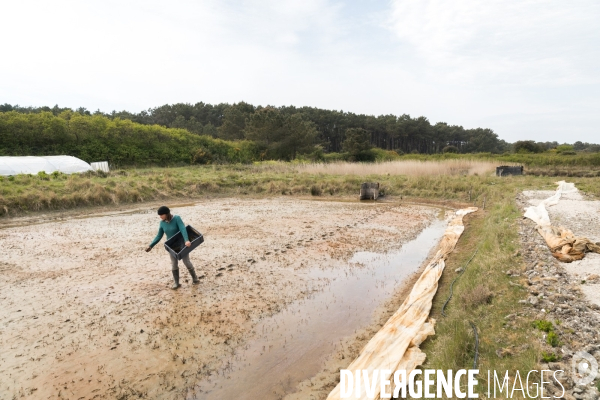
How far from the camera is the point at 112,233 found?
1220 centimetres

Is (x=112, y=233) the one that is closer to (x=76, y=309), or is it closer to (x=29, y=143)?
(x=76, y=309)

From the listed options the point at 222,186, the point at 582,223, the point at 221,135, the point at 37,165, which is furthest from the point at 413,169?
the point at 221,135

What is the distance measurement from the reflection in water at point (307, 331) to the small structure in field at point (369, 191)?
11992mm

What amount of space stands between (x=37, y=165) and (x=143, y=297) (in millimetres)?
20941

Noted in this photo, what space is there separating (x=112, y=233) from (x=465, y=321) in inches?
445

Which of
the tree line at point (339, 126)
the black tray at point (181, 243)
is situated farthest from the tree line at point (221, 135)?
the black tray at point (181, 243)

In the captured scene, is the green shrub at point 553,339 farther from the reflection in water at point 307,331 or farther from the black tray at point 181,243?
the black tray at point 181,243

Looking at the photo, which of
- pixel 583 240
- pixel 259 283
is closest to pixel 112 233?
pixel 259 283

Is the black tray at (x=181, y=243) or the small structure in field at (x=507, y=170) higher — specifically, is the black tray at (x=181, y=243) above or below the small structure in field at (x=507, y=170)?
below

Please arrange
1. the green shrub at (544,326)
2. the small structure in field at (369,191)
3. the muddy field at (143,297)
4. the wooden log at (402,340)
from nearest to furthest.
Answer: the green shrub at (544,326), the wooden log at (402,340), the muddy field at (143,297), the small structure in field at (369,191)

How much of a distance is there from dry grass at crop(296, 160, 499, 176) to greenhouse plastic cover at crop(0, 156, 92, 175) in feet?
51.3

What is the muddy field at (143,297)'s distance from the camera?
4.51 m

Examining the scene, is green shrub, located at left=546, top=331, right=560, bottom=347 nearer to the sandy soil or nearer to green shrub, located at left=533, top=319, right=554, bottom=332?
green shrub, located at left=533, top=319, right=554, bottom=332

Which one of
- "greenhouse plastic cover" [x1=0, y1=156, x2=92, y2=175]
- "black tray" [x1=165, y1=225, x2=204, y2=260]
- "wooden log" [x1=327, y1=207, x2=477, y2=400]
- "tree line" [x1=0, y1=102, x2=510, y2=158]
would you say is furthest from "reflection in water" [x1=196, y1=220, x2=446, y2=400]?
"tree line" [x1=0, y1=102, x2=510, y2=158]
